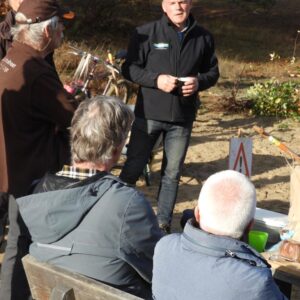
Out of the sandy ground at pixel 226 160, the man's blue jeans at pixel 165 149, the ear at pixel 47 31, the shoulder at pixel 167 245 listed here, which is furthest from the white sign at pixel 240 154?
the shoulder at pixel 167 245

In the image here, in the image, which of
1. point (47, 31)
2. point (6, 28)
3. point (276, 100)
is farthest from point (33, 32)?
point (276, 100)

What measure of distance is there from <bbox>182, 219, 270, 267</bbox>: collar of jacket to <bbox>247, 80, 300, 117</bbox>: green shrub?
7707 millimetres

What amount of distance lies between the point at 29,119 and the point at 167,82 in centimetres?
139

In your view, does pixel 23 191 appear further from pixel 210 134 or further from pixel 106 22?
pixel 106 22

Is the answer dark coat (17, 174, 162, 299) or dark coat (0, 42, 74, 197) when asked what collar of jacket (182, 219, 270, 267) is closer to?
dark coat (17, 174, 162, 299)

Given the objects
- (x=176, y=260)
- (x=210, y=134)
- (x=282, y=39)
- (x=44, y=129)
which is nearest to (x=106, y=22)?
(x=282, y=39)

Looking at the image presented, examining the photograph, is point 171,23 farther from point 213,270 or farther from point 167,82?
point 213,270

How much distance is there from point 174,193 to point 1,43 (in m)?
1.71

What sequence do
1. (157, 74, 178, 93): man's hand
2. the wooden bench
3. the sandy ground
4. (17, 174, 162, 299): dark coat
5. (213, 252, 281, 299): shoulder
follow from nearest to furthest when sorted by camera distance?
(213, 252, 281, 299): shoulder < the wooden bench < (17, 174, 162, 299): dark coat < (157, 74, 178, 93): man's hand < the sandy ground

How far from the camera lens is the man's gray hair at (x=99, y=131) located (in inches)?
112

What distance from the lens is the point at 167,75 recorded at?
4.75 meters

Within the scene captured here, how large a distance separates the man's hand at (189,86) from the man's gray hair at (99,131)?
189 cm

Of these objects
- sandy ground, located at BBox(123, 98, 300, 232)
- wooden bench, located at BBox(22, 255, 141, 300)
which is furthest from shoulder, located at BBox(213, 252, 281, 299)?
sandy ground, located at BBox(123, 98, 300, 232)

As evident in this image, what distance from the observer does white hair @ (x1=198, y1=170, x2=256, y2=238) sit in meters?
2.25
